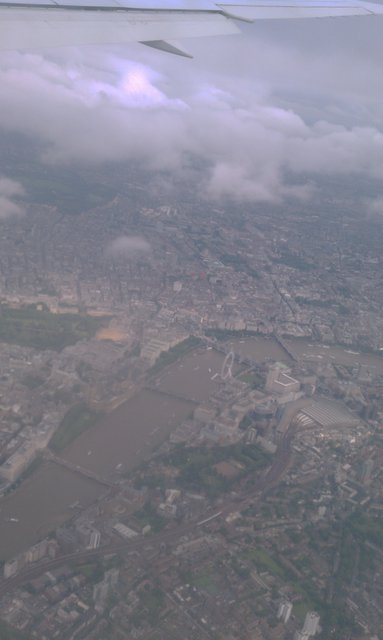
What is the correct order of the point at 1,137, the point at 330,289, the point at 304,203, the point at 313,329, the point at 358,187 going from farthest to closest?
the point at 358,187 < the point at 304,203 < the point at 1,137 < the point at 330,289 < the point at 313,329

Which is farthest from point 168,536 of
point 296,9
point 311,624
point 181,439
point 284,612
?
point 296,9

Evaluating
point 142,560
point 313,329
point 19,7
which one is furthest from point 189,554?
point 313,329

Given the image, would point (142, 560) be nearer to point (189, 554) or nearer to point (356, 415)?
point (189, 554)

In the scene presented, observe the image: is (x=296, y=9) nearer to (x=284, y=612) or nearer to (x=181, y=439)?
(x=284, y=612)

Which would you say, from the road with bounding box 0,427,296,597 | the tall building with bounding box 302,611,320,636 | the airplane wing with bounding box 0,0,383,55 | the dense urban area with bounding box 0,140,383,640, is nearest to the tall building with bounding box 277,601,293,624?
the dense urban area with bounding box 0,140,383,640

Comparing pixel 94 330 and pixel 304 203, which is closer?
pixel 94 330

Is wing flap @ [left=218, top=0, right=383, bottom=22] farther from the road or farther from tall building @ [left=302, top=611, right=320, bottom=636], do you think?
the road
